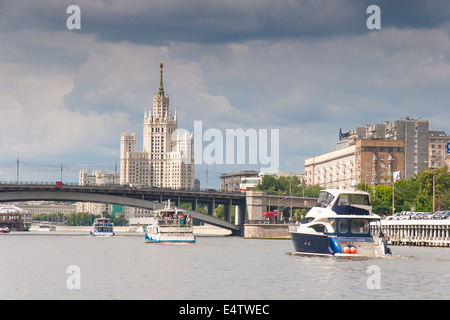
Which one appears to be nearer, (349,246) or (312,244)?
(349,246)

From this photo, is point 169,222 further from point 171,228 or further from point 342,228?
point 342,228

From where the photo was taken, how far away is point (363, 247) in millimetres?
79062

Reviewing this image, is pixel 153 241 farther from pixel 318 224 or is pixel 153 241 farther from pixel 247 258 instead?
pixel 318 224

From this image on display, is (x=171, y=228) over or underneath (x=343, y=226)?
underneath

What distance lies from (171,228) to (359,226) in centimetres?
5056

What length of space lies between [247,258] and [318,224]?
993 cm

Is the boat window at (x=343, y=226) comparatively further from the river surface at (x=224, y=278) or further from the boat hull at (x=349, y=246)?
the river surface at (x=224, y=278)

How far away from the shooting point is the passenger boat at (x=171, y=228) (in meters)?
126

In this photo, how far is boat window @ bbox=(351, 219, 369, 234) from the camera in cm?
8044

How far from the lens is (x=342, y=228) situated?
8000cm

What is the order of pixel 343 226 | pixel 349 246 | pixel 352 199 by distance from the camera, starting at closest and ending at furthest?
1. pixel 349 246
2. pixel 343 226
3. pixel 352 199

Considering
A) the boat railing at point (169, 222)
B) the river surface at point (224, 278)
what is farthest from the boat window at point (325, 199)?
the boat railing at point (169, 222)

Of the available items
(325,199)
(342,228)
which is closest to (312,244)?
(342,228)
